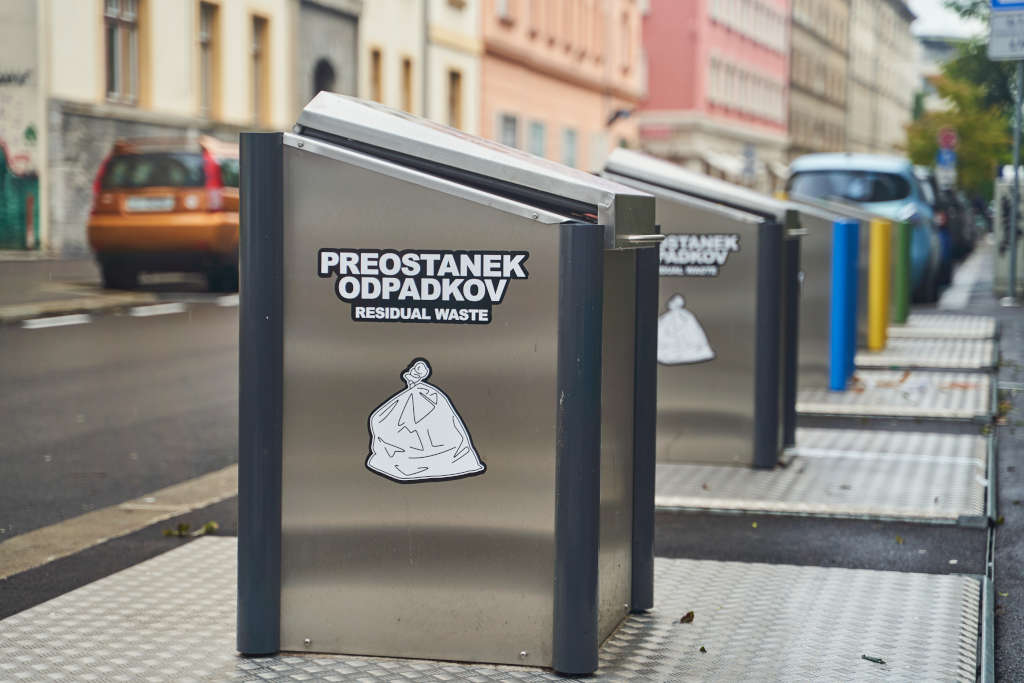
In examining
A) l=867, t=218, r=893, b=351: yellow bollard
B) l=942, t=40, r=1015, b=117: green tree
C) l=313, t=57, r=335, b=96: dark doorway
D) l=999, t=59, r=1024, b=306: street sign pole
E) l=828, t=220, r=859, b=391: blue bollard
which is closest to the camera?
l=828, t=220, r=859, b=391: blue bollard

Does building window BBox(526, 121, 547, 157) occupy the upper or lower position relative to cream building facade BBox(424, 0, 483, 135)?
lower

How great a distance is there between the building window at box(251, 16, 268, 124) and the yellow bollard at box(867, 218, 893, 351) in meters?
19.6

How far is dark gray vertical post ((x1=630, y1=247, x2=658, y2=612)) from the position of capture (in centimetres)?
471

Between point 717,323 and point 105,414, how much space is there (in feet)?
13.3

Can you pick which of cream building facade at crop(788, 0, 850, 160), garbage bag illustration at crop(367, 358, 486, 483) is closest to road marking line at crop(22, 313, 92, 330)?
garbage bag illustration at crop(367, 358, 486, 483)

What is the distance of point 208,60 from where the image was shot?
97.3 feet

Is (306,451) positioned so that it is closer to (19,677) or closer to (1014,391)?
(19,677)

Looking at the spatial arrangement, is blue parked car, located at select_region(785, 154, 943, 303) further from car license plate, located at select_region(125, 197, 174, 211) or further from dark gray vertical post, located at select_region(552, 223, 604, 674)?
dark gray vertical post, located at select_region(552, 223, 604, 674)

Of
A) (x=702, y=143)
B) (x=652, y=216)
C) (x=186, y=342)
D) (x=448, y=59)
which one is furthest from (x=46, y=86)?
(x=702, y=143)

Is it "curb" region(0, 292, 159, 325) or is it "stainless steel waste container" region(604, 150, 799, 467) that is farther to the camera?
"curb" region(0, 292, 159, 325)

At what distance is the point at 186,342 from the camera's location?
14750 millimetres

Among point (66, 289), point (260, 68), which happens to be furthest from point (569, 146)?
point (66, 289)

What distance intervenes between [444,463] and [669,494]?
285cm

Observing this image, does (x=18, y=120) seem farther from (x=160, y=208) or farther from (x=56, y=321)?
(x=56, y=321)
